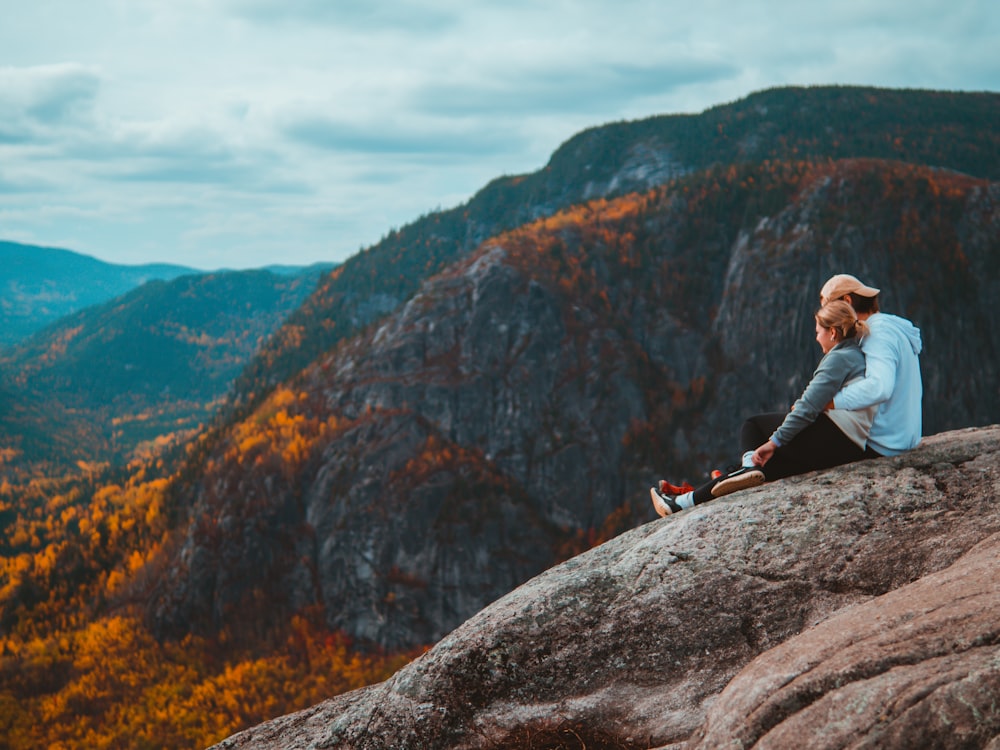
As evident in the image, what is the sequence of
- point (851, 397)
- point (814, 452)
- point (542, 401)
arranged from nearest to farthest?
point (851, 397), point (814, 452), point (542, 401)

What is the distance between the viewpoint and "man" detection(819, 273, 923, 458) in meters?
9.92

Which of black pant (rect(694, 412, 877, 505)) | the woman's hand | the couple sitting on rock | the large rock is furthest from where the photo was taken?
the woman's hand

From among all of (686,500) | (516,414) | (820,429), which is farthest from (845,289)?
(516,414)

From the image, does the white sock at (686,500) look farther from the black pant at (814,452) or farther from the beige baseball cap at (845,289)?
the beige baseball cap at (845,289)

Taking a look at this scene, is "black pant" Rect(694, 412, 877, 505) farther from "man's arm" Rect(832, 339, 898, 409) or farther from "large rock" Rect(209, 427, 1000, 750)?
"man's arm" Rect(832, 339, 898, 409)

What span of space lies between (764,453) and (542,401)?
139 m

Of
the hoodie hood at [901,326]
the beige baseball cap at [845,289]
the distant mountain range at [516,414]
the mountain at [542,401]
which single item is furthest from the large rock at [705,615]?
the distant mountain range at [516,414]

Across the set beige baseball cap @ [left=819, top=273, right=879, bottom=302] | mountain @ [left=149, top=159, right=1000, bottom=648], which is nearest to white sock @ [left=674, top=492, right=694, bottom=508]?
beige baseball cap @ [left=819, top=273, right=879, bottom=302]

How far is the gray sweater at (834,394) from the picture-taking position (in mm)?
10195

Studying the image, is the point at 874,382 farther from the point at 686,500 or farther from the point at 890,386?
the point at 686,500

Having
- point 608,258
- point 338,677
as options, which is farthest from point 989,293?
point 338,677

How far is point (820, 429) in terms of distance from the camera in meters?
10.8

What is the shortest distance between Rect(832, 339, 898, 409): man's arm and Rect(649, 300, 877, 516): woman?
7.7 inches

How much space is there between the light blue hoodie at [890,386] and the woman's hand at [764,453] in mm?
1281
